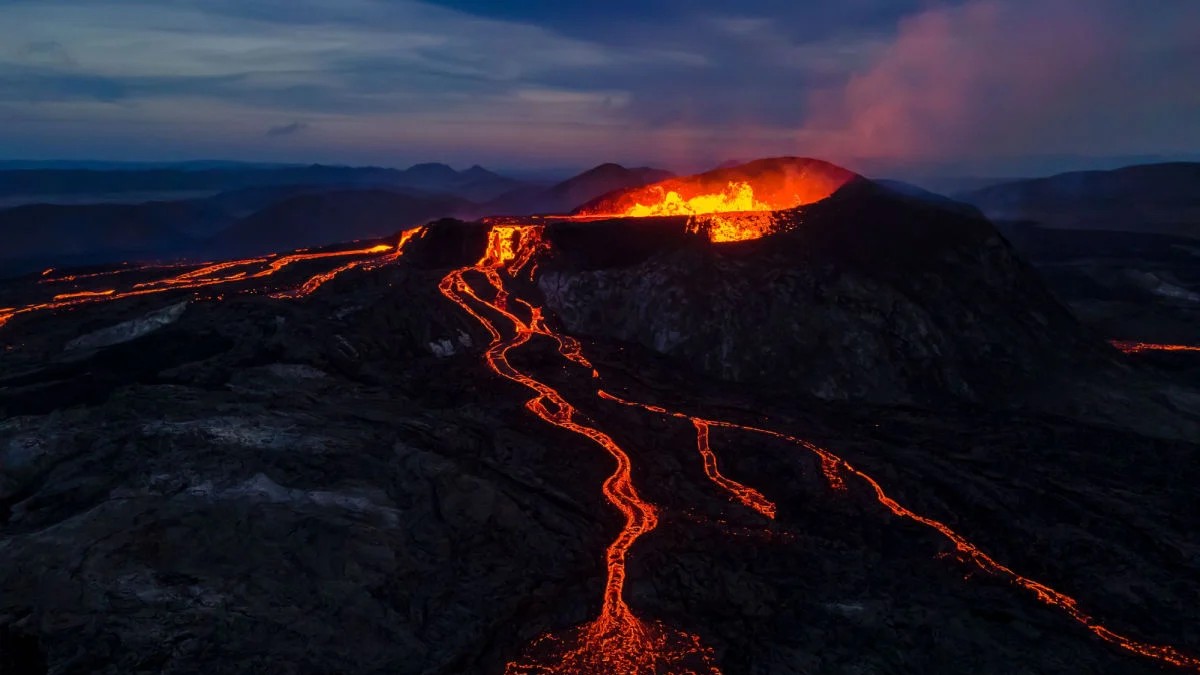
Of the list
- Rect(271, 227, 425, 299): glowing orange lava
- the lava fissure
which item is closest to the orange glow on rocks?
Rect(271, 227, 425, 299): glowing orange lava

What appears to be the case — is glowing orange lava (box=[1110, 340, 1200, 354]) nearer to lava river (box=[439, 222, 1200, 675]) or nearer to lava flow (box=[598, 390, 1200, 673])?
lava flow (box=[598, 390, 1200, 673])

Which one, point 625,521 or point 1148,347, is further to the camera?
point 1148,347

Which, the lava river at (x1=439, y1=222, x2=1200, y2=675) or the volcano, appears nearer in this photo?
the lava river at (x1=439, y1=222, x2=1200, y2=675)

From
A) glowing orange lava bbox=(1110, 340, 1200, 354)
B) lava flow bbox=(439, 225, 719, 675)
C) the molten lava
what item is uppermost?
the molten lava

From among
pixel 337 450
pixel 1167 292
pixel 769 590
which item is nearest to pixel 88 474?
pixel 337 450

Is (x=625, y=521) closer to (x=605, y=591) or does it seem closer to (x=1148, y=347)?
(x=605, y=591)

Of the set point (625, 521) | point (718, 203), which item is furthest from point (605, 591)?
point (718, 203)

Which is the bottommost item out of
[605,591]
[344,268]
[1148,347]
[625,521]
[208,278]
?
[605,591]
